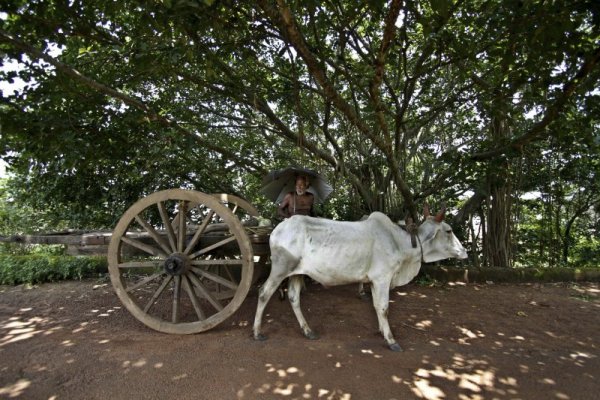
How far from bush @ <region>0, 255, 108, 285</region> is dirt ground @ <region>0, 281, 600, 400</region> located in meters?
1.47

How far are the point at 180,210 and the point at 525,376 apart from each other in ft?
11.9

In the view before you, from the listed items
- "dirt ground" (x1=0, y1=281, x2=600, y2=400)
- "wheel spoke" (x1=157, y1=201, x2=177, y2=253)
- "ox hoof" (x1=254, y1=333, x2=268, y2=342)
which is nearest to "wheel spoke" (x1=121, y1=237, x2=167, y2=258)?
"wheel spoke" (x1=157, y1=201, x2=177, y2=253)

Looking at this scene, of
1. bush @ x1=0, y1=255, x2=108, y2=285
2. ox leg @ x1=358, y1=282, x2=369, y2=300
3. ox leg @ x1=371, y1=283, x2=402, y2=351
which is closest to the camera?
ox leg @ x1=371, y1=283, x2=402, y2=351

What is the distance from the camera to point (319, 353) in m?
3.81

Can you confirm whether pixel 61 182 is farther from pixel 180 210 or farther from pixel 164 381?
pixel 164 381

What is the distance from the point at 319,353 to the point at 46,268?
5.92m

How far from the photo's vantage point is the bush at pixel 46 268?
7.04 metres

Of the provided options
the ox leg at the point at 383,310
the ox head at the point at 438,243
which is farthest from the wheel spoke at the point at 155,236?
the ox head at the point at 438,243

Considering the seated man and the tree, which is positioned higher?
the tree

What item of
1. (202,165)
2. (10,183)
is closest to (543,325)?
(202,165)

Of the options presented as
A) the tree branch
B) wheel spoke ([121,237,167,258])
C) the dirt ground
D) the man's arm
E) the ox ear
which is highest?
the tree branch

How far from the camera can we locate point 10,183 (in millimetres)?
7648

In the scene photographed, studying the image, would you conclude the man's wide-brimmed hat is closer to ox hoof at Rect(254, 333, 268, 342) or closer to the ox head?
the ox head

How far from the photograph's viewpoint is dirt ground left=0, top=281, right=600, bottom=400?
10.3 ft
